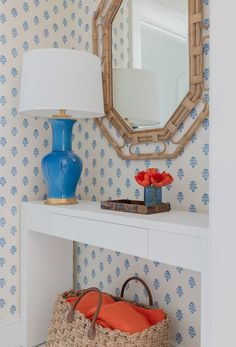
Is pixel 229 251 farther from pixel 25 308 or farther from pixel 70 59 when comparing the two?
pixel 25 308

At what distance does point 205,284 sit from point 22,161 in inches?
44.9

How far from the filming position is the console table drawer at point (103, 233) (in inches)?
53.0

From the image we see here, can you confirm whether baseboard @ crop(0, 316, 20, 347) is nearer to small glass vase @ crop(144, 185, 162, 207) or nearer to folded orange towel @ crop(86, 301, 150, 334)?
folded orange towel @ crop(86, 301, 150, 334)

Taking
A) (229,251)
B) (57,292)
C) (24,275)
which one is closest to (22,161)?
(24,275)

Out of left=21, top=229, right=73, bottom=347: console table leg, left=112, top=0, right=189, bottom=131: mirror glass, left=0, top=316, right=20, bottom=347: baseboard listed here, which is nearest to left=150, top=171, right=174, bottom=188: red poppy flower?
left=112, top=0, right=189, bottom=131: mirror glass

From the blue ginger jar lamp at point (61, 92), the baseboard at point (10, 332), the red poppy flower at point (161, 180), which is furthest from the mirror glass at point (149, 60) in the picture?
the baseboard at point (10, 332)

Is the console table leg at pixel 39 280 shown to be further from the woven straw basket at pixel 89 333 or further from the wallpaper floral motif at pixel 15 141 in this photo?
the woven straw basket at pixel 89 333

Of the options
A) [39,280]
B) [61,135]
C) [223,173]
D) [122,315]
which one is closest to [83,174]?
[61,135]

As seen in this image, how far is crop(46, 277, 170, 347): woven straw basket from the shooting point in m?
1.43

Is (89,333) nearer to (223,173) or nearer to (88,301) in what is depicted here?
(88,301)

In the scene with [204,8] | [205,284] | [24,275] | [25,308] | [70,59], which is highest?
[204,8]

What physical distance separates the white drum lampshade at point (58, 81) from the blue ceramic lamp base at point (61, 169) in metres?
0.20

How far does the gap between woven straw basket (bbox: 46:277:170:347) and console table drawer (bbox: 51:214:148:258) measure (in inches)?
8.8

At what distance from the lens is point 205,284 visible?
3.70 ft
